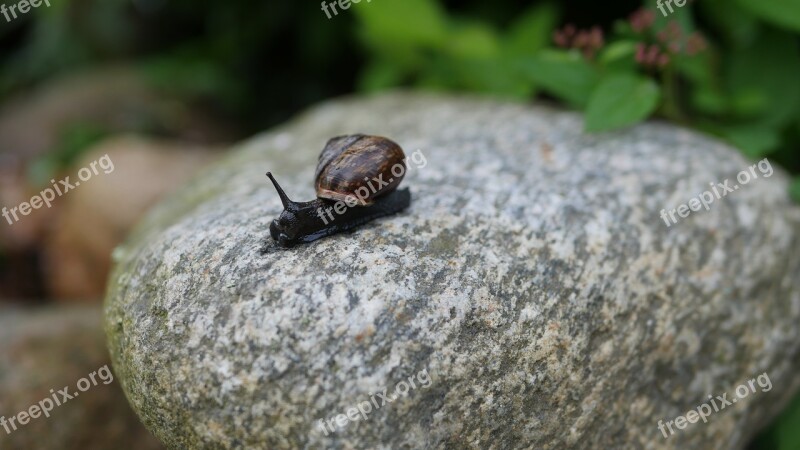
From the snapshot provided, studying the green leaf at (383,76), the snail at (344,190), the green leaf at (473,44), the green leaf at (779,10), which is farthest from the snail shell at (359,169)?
the green leaf at (779,10)

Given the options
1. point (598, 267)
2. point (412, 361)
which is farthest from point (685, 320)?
point (412, 361)

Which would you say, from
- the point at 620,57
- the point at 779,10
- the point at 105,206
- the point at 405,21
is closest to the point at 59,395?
the point at 105,206

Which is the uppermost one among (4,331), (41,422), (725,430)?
(4,331)

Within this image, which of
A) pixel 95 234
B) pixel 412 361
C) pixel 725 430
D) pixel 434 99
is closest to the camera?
pixel 412 361

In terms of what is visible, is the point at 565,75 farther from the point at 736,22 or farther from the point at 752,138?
the point at 736,22

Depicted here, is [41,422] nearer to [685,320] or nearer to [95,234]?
[95,234]

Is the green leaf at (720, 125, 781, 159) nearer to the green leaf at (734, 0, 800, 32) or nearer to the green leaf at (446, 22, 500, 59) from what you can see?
the green leaf at (734, 0, 800, 32)
